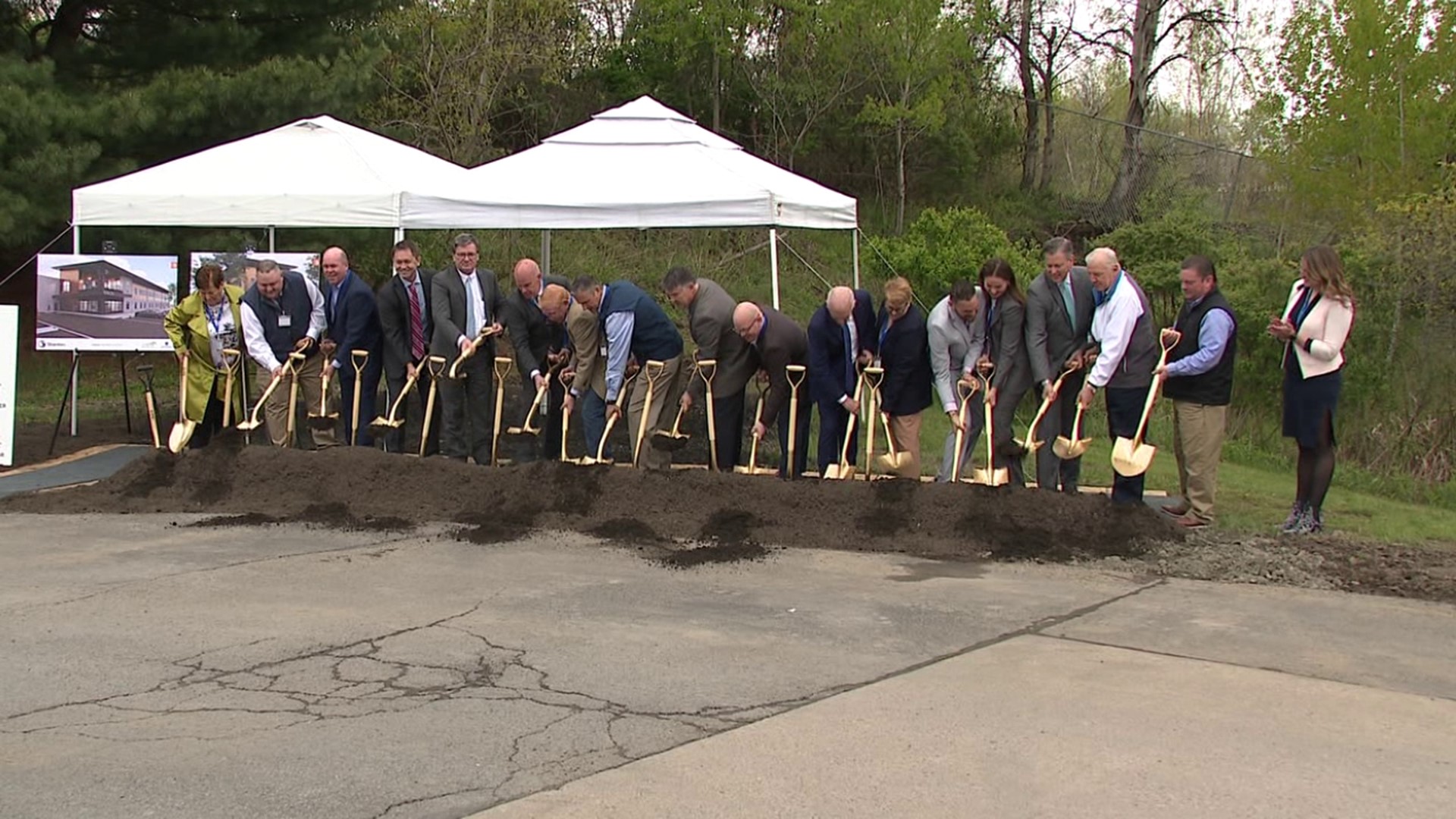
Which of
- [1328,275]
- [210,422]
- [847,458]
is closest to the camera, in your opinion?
[1328,275]

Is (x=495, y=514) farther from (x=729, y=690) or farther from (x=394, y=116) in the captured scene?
(x=394, y=116)

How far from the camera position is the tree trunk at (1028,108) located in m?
34.8

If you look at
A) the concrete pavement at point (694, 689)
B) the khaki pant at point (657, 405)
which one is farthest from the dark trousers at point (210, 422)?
the khaki pant at point (657, 405)

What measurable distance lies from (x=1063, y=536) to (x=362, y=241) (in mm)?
13669

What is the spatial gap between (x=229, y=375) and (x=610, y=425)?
11.6 feet

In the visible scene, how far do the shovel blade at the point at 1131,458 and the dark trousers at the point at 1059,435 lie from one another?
49 cm

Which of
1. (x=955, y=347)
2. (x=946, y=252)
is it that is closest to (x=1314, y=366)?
(x=955, y=347)

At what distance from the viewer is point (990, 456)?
939 centimetres

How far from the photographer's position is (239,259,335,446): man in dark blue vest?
1118cm

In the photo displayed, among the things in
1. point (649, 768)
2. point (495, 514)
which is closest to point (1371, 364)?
point (495, 514)

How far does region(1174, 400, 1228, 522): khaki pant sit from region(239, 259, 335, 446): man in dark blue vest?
22.1 ft

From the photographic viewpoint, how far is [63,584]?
739 cm

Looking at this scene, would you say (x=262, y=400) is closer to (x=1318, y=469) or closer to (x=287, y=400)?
(x=287, y=400)

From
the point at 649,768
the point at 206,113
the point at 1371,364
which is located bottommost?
the point at 649,768
